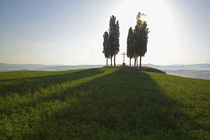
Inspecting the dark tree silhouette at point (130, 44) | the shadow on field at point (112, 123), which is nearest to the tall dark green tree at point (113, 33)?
the dark tree silhouette at point (130, 44)

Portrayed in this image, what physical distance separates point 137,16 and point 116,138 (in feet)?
112

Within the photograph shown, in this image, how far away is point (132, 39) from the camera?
34469 mm

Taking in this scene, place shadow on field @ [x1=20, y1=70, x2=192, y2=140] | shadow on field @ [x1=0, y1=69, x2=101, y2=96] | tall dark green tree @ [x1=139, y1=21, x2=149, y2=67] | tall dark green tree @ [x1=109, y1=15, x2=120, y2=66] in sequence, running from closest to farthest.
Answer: shadow on field @ [x1=20, y1=70, x2=192, y2=140] < shadow on field @ [x1=0, y1=69, x2=101, y2=96] < tall dark green tree @ [x1=139, y1=21, x2=149, y2=67] < tall dark green tree @ [x1=109, y1=15, x2=120, y2=66]

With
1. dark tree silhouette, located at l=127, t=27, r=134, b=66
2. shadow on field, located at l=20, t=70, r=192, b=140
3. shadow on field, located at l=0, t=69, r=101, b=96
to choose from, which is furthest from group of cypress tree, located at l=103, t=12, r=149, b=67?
shadow on field, located at l=20, t=70, r=192, b=140

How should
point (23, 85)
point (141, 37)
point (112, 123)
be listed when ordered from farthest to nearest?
point (141, 37), point (23, 85), point (112, 123)

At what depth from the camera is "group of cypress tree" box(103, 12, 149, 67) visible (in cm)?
2899

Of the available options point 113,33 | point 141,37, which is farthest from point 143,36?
point 113,33

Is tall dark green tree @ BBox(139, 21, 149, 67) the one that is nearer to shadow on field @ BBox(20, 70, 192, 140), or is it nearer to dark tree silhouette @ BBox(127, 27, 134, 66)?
dark tree silhouette @ BBox(127, 27, 134, 66)

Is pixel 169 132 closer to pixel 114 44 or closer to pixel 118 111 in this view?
pixel 118 111

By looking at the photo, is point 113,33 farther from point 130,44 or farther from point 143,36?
point 143,36

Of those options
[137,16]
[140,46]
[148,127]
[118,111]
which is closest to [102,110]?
[118,111]

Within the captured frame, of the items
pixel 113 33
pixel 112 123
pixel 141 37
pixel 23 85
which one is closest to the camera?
pixel 112 123

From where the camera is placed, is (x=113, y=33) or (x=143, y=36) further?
(x=113, y=33)

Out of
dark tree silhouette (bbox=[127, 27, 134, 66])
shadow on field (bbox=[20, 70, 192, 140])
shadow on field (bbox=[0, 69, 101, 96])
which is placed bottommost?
shadow on field (bbox=[20, 70, 192, 140])
